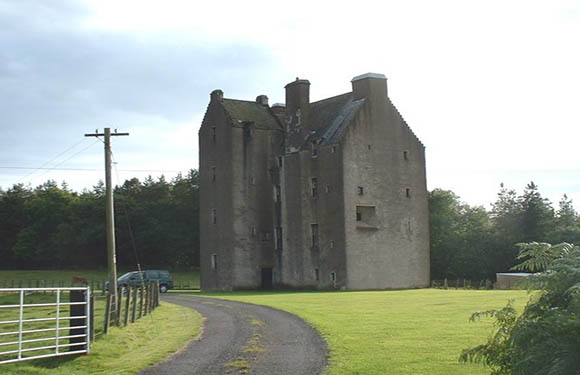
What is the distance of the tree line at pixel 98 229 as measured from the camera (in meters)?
95.6

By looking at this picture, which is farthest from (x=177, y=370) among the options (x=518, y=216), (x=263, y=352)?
(x=518, y=216)

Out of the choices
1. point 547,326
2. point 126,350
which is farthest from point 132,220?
point 547,326

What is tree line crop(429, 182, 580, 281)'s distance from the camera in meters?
67.7

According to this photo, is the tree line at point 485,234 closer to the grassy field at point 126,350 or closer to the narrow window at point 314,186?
the narrow window at point 314,186

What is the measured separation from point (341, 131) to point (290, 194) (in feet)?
24.6

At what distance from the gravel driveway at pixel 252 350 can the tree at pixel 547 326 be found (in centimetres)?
440

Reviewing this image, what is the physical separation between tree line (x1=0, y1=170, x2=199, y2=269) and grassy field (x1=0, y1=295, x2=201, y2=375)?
237 ft

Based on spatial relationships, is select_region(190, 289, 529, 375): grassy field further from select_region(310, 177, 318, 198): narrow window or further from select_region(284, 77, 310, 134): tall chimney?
select_region(284, 77, 310, 134): tall chimney

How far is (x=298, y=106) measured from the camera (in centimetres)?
5925

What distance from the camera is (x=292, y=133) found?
5925 centimetres

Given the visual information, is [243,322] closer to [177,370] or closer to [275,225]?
[177,370]

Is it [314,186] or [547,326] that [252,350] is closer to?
[547,326]

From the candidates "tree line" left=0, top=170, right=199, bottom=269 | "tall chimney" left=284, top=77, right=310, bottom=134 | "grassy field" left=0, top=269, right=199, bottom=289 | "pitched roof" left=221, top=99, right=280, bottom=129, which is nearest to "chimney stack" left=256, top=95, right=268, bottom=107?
"pitched roof" left=221, top=99, right=280, bottom=129

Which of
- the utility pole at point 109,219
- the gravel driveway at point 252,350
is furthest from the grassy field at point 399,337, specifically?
the utility pole at point 109,219
